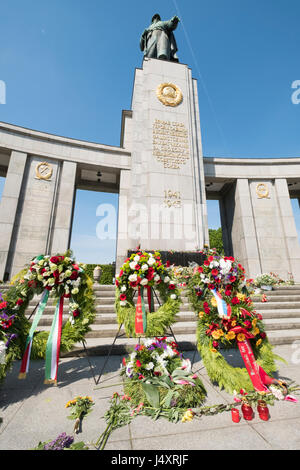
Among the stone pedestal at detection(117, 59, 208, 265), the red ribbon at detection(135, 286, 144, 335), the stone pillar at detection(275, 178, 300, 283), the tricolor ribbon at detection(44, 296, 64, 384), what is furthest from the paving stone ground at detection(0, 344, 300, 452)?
the stone pillar at detection(275, 178, 300, 283)

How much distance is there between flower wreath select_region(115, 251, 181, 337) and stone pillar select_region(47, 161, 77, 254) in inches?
473

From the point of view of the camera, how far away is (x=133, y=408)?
266 centimetres

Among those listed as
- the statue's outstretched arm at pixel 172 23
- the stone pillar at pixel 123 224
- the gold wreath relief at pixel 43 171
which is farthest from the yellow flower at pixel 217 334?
the statue's outstretched arm at pixel 172 23

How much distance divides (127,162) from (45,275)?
52.8 ft

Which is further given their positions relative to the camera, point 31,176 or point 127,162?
point 127,162

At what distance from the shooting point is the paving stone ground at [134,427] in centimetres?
204

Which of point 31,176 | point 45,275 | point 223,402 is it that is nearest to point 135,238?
point 31,176

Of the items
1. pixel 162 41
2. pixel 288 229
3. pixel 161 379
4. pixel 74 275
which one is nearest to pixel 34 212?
pixel 74 275

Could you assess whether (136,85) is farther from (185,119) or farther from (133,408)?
(133,408)

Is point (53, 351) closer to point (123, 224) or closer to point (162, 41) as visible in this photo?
point (123, 224)

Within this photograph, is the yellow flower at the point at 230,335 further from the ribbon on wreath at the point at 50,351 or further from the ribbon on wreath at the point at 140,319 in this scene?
the ribbon on wreath at the point at 50,351

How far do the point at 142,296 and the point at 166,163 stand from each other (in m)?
13.5

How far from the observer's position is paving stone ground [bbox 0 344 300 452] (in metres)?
2.04

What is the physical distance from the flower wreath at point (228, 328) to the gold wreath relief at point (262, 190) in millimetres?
18159
